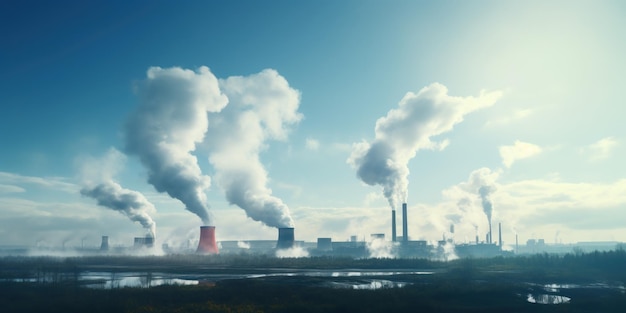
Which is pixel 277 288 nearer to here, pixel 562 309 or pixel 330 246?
pixel 562 309

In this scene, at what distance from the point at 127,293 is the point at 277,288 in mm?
13265

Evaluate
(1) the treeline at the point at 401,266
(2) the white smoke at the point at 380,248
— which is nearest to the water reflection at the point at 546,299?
(1) the treeline at the point at 401,266

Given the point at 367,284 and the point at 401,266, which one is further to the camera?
the point at 401,266

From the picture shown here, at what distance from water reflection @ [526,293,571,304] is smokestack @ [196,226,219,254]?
2664 inches

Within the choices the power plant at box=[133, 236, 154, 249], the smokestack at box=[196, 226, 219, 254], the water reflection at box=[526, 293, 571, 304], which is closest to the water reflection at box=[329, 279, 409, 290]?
the water reflection at box=[526, 293, 571, 304]

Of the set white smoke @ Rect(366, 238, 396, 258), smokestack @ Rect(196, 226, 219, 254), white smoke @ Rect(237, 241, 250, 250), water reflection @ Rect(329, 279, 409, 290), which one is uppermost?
smokestack @ Rect(196, 226, 219, 254)

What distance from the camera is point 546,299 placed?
43031 mm

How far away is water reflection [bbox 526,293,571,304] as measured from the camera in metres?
41.4

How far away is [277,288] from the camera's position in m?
45.3

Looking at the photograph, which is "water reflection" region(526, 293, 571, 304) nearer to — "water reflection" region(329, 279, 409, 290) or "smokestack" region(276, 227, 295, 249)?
"water reflection" region(329, 279, 409, 290)

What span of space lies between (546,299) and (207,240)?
71.9 metres

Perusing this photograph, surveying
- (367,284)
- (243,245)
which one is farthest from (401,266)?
(243,245)

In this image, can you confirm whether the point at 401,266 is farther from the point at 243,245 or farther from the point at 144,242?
the point at 243,245

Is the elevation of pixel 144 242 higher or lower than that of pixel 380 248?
higher
